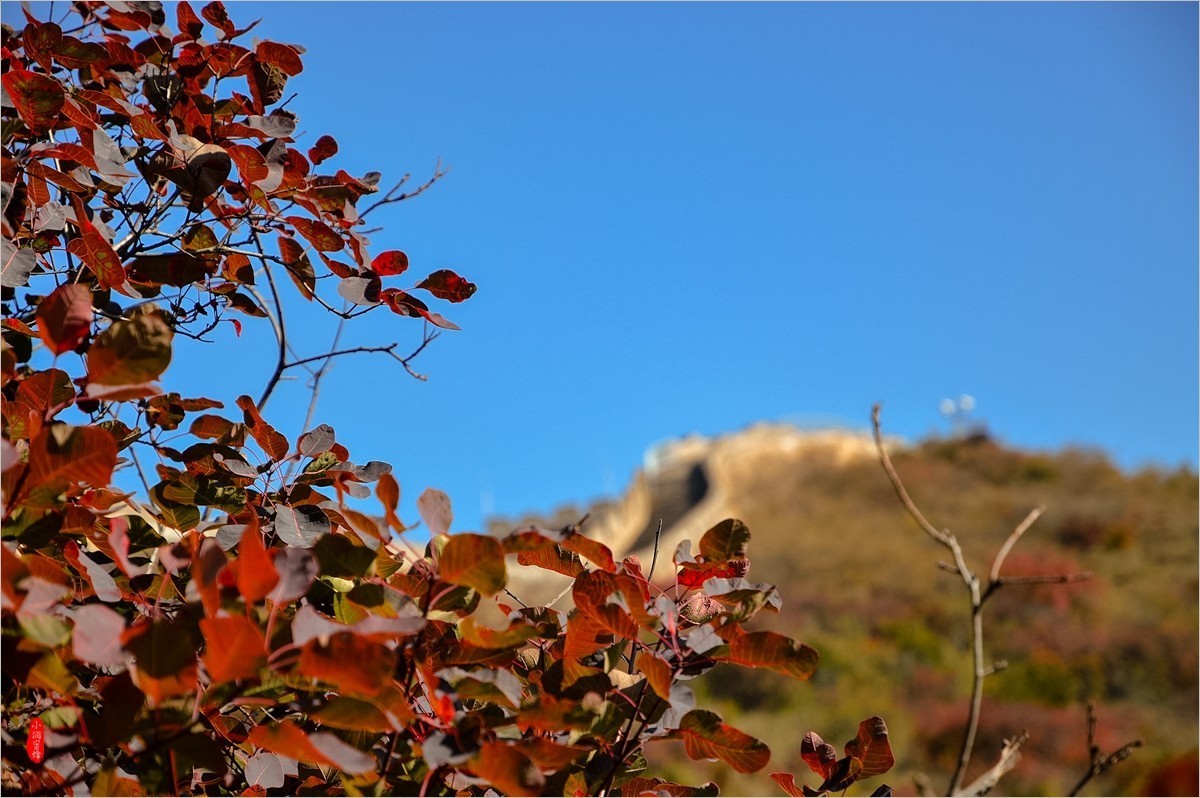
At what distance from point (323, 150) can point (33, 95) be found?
1.23ft

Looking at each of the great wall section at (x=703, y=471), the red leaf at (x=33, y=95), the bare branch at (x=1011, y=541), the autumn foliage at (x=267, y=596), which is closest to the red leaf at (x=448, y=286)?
the autumn foliage at (x=267, y=596)

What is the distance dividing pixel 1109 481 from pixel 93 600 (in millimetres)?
23910

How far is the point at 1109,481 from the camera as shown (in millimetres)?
21219

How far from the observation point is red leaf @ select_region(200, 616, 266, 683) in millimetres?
592

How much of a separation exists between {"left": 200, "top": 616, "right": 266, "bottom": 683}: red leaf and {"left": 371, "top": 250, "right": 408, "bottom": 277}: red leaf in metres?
0.75

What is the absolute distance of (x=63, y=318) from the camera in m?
0.74

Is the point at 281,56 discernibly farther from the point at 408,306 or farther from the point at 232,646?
the point at 232,646

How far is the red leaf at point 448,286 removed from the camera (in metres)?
1.26

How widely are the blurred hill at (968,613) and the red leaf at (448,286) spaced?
1.00 meters

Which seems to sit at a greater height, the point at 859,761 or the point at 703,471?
the point at 703,471

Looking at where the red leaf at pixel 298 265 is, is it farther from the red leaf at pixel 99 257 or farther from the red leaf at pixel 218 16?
the red leaf at pixel 218 16

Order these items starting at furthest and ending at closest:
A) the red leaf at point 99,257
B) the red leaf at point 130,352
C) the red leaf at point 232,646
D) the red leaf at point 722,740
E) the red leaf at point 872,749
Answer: the red leaf at point 99,257 → the red leaf at point 872,749 → the red leaf at point 722,740 → the red leaf at point 130,352 → the red leaf at point 232,646

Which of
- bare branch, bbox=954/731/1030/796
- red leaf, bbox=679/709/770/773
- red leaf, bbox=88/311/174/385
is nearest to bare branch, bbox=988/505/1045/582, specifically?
bare branch, bbox=954/731/1030/796

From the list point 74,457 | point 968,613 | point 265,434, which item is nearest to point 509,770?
point 74,457
